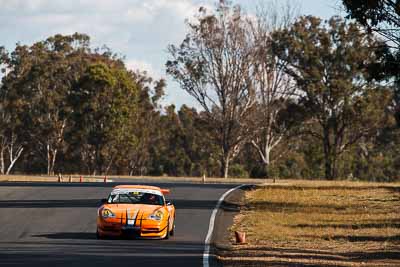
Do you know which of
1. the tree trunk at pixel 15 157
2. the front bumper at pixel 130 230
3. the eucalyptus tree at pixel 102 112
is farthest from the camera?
the tree trunk at pixel 15 157

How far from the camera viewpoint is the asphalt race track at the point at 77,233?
16.8 meters

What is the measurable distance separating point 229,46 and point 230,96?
13.5 ft

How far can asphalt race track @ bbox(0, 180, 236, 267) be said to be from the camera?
16.8m

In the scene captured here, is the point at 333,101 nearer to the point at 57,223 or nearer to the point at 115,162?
the point at 115,162

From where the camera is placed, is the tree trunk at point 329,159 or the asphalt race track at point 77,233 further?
the tree trunk at point 329,159

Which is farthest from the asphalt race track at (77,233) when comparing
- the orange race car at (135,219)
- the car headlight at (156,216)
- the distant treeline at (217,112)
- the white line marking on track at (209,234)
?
the distant treeline at (217,112)

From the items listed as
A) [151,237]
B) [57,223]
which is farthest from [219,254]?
[57,223]

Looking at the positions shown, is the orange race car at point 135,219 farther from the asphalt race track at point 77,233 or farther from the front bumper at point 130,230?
the asphalt race track at point 77,233

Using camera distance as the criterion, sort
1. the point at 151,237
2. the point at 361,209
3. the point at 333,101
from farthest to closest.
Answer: the point at 333,101 → the point at 361,209 → the point at 151,237

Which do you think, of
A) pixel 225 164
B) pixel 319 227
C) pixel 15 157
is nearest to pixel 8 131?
pixel 15 157

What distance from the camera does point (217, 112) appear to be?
76.9 m

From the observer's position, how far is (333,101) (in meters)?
72.6

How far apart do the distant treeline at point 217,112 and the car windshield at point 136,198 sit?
44.8 meters

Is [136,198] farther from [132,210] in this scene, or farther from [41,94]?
[41,94]
